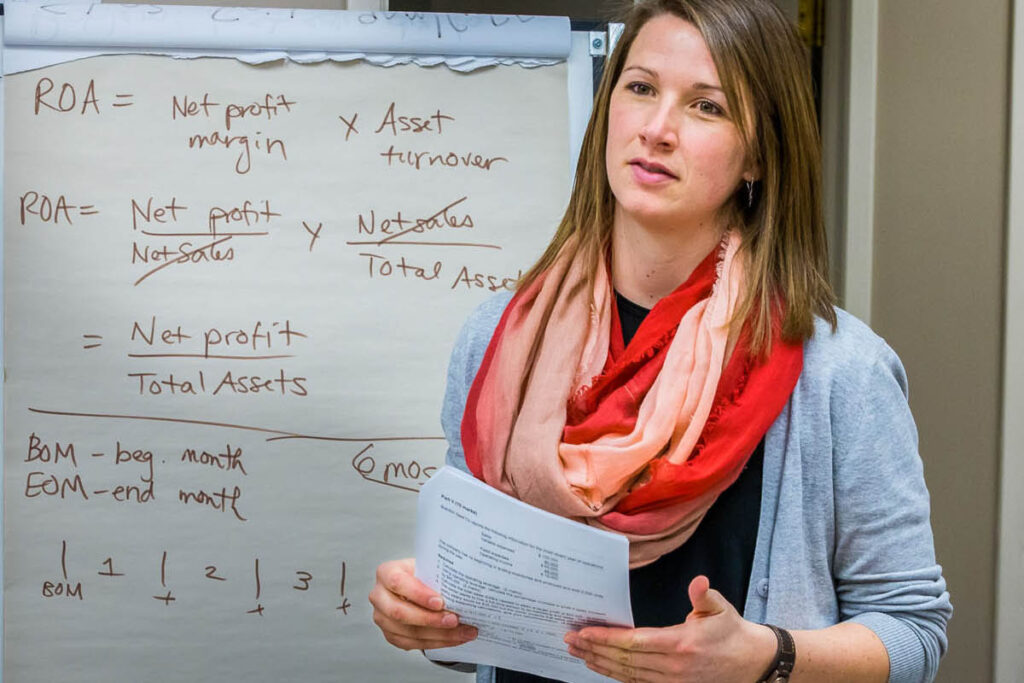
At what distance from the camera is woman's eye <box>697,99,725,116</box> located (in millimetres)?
1035

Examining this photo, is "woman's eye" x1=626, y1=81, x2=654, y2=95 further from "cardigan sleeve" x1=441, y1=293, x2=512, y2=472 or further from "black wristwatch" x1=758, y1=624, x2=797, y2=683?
"black wristwatch" x1=758, y1=624, x2=797, y2=683

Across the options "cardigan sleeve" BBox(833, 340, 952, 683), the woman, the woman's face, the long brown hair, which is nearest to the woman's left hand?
the woman

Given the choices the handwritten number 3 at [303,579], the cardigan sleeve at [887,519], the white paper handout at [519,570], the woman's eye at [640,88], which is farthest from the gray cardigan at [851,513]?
the handwritten number 3 at [303,579]

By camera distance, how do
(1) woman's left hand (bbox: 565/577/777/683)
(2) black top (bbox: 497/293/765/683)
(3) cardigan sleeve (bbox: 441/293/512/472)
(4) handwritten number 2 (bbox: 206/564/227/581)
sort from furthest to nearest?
(4) handwritten number 2 (bbox: 206/564/227/581), (3) cardigan sleeve (bbox: 441/293/512/472), (2) black top (bbox: 497/293/765/683), (1) woman's left hand (bbox: 565/577/777/683)

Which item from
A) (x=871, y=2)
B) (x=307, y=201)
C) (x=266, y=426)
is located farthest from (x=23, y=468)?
(x=871, y=2)

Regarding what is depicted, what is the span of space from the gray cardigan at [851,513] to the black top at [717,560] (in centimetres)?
1

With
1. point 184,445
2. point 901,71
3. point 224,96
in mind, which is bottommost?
point 184,445

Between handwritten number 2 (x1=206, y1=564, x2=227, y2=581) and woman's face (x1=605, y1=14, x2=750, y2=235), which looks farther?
handwritten number 2 (x1=206, y1=564, x2=227, y2=581)

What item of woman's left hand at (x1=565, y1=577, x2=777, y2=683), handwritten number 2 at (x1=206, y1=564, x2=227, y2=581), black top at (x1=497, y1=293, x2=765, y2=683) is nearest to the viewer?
woman's left hand at (x1=565, y1=577, x2=777, y2=683)

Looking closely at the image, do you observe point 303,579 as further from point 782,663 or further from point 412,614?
point 782,663

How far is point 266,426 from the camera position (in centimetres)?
145

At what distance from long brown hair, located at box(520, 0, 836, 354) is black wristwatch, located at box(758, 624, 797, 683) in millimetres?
268

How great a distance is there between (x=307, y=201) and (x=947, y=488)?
4.11 ft

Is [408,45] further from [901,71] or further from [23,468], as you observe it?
[901,71]
